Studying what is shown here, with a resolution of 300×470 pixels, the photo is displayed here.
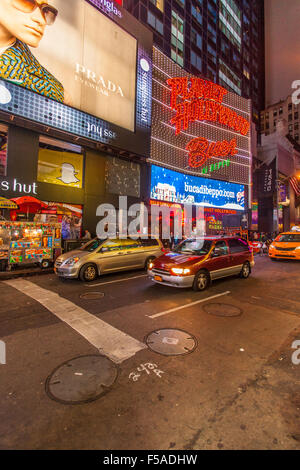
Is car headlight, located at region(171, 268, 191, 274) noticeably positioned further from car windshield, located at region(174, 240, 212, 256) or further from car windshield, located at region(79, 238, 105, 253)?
car windshield, located at region(79, 238, 105, 253)

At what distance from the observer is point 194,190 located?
27.2 m

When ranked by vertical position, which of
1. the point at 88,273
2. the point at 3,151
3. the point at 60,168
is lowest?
the point at 88,273

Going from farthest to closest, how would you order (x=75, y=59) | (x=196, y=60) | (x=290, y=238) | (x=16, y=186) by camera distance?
(x=196, y=60) < (x=75, y=59) < (x=290, y=238) < (x=16, y=186)

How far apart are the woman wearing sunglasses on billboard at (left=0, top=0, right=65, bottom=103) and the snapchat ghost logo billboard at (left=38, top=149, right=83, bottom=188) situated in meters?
3.65

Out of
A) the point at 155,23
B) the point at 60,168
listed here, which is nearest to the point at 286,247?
the point at 60,168

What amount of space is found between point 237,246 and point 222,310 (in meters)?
4.12

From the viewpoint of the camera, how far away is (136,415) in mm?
2566

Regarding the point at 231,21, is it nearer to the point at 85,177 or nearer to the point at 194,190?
the point at 194,190

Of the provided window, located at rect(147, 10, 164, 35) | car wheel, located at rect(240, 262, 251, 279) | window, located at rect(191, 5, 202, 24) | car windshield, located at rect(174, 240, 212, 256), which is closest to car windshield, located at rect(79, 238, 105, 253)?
car windshield, located at rect(174, 240, 212, 256)

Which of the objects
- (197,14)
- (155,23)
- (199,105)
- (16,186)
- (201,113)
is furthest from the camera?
(197,14)

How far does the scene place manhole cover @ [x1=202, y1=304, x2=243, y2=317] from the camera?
18.5ft

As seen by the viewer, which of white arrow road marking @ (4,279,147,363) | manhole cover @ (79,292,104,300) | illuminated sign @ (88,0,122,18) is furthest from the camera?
illuminated sign @ (88,0,122,18)

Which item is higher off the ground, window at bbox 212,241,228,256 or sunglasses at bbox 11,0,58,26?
sunglasses at bbox 11,0,58,26

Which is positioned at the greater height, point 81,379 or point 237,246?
point 237,246
